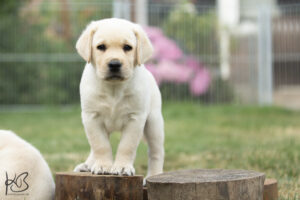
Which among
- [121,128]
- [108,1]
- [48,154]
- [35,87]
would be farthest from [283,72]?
[121,128]

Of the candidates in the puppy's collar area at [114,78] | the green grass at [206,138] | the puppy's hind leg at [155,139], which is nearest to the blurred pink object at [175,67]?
the green grass at [206,138]

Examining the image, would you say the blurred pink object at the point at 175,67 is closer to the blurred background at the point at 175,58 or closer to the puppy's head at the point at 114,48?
the blurred background at the point at 175,58

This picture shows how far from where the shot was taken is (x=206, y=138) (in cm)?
839

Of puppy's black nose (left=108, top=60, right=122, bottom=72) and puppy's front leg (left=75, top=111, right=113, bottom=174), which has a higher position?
puppy's black nose (left=108, top=60, right=122, bottom=72)

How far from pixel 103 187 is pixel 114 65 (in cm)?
85

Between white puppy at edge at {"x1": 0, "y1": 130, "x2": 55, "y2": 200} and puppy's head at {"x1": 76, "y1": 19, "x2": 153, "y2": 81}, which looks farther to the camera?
white puppy at edge at {"x1": 0, "y1": 130, "x2": 55, "y2": 200}

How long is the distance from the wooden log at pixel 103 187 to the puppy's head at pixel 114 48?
2.28ft

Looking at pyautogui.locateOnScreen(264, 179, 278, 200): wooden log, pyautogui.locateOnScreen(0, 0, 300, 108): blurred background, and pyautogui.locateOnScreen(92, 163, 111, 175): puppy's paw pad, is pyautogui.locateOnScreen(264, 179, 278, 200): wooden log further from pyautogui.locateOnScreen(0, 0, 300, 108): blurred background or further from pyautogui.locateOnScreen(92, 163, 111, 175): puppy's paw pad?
pyautogui.locateOnScreen(0, 0, 300, 108): blurred background

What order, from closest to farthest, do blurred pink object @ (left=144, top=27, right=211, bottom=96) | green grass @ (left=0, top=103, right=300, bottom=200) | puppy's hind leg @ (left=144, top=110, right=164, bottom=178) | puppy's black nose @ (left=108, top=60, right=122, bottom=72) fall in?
puppy's black nose @ (left=108, top=60, right=122, bottom=72), puppy's hind leg @ (left=144, top=110, right=164, bottom=178), green grass @ (left=0, top=103, right=300, bottom=200), blurred pink object @ (left=144, top=27, right=211, bottom=96)

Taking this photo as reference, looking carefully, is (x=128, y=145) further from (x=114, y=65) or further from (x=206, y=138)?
(x=206, y=138)

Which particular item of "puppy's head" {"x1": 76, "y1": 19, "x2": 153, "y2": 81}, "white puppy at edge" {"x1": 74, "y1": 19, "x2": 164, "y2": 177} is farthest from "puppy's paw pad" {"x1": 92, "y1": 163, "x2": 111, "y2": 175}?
"puppy's head" {"x1": 76, "y1": 19, "x2": 153, "y2": 81}

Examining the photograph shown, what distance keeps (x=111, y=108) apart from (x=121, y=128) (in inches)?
7.3

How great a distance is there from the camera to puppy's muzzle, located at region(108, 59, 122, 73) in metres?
3.50
